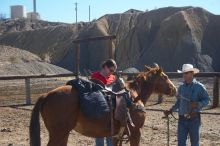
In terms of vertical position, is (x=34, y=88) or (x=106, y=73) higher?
(x=106, y=73)

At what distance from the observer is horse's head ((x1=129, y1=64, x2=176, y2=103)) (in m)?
7.01

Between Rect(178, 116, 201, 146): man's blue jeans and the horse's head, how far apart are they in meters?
0.85

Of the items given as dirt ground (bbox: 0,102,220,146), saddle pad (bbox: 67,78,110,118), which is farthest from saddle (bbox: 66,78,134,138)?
dirt ground (bbox: 0,102,220,146)

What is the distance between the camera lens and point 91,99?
5.99 metres

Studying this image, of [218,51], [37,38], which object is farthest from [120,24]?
[218,51]

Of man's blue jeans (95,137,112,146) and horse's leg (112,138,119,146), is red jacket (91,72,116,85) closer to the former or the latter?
horse's leg (112,138,119,146)

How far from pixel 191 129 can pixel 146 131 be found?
3.79m

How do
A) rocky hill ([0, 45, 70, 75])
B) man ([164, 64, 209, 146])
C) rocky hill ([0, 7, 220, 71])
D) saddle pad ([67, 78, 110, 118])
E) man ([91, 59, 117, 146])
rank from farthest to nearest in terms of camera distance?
rocky hill ([0, 7, 220, 71]) < rocky hill ([0, 45, 70, 75]) < man ([91, 59, 117, 146]) < man ([164, 64, 209, 146]) < saddle pad ([67, 78, 110, 118])

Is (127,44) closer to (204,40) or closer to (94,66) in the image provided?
(94,66)

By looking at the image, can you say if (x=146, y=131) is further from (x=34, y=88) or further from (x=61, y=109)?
(x=34, y=88)

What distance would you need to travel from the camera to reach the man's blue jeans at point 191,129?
20.4 feet

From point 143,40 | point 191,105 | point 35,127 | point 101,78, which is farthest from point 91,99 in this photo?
point 143,40

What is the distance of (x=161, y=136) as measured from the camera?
369 inches

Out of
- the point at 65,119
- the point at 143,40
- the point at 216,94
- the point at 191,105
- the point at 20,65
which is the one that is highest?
the point at 191,105
